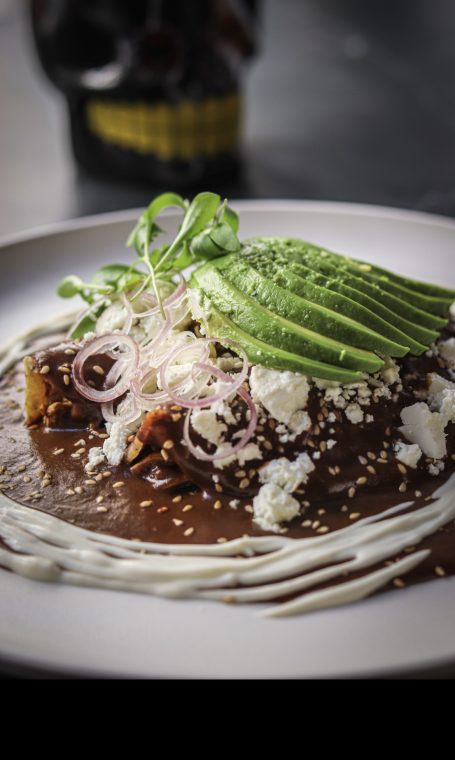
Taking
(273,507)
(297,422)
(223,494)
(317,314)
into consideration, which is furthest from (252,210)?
(273,507)

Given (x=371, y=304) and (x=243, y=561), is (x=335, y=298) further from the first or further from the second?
(x=243, y=561)

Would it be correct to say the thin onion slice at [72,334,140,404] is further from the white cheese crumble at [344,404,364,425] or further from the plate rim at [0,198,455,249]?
the plate rim at [0,198,455,249]

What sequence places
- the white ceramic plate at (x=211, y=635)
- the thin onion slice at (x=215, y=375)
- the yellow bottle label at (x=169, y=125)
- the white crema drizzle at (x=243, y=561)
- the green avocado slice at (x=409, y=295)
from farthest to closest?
1. the yellow bottle label at (x=169, y=125)
2. the green avocado slice at (x=409, y=295)
3. the thin onion slice at (x=215, y=375)
4. the white crema drizzle at (x=243, y=561)
5. the white ceramic plate at (x=211, y=635)

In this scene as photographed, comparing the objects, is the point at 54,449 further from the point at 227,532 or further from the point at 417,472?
the point at 417,472

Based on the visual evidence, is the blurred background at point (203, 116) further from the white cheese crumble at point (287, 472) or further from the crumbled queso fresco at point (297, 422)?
the white cheese crumble at point (287, 472)

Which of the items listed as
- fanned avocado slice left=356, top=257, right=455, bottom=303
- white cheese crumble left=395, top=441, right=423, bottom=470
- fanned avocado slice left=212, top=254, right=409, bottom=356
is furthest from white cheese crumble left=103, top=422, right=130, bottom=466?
fanned avocado slice left=356, top=257, right=455, bottom=303

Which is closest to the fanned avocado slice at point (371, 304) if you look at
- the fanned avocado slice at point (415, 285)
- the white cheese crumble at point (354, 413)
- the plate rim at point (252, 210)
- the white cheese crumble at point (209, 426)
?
the fanned avocado slice at point (415, 285)
